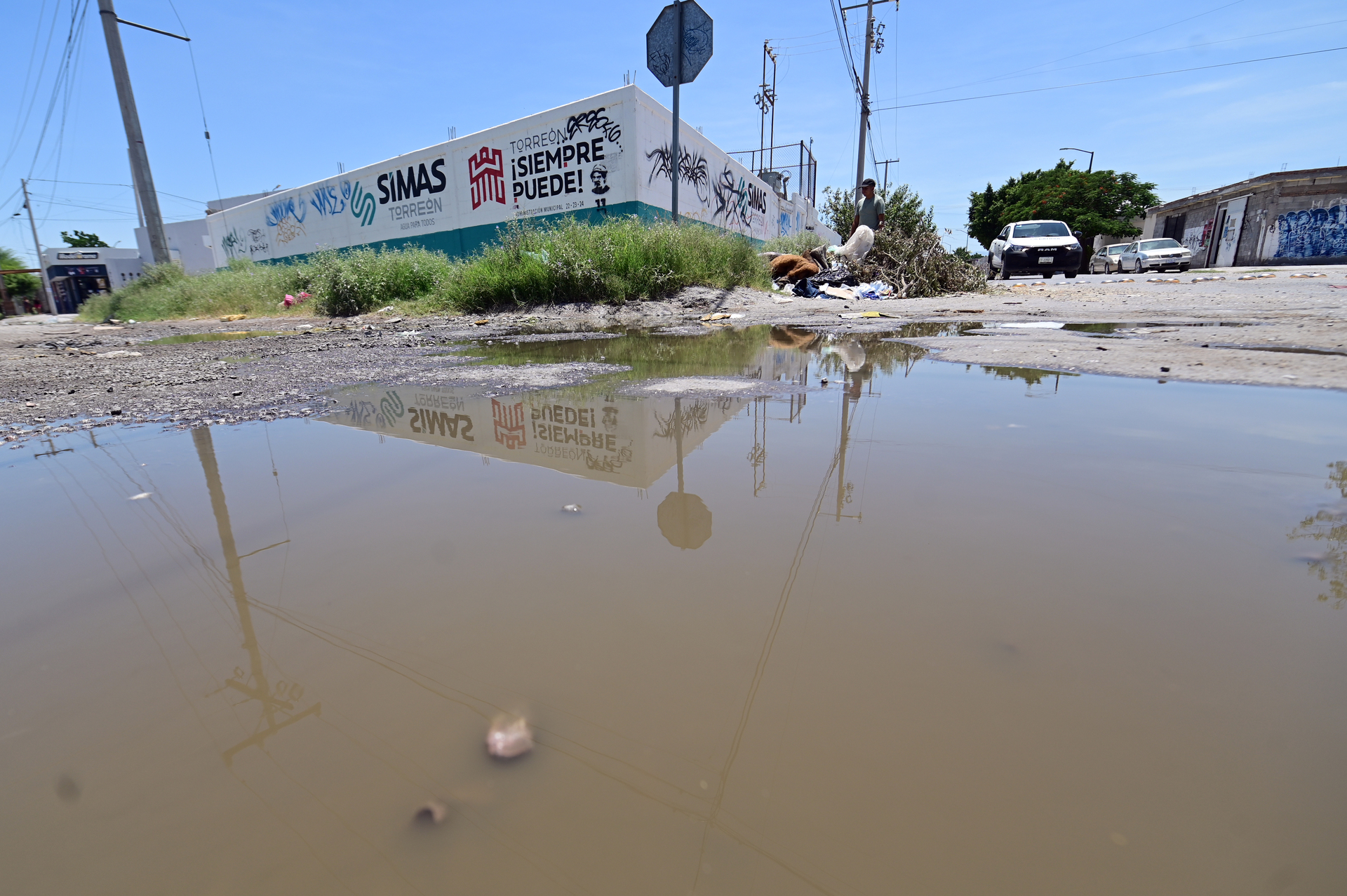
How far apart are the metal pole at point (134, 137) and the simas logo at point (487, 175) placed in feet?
20.0

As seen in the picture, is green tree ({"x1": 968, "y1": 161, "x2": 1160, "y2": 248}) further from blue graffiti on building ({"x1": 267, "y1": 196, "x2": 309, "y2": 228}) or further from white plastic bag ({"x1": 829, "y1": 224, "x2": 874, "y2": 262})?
blue graffiti on building ({"x1": 267, "y1": 196, "x2": 309, "y2": 228})

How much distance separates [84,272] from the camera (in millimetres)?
32781

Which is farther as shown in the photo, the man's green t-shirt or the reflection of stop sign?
the man's green t-shirt

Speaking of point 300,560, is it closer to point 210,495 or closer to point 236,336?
point 210,495

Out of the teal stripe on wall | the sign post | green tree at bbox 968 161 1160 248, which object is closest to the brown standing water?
the sign post

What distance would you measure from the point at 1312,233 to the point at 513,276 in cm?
2834

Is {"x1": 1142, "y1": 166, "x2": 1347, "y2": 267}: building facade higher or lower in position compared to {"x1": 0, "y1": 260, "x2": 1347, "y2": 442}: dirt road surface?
higher

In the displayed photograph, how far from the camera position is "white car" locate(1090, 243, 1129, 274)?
69.9ft

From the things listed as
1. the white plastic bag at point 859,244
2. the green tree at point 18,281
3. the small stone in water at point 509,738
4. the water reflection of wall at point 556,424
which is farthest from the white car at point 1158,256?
the green tree at point 18,281

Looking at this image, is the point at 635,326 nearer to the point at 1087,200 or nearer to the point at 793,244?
the point at 793,244

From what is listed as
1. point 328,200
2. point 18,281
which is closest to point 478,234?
point 328,200

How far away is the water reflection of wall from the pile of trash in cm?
741

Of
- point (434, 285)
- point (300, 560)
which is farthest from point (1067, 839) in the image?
point (434, 285)

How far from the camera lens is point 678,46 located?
764 cm
